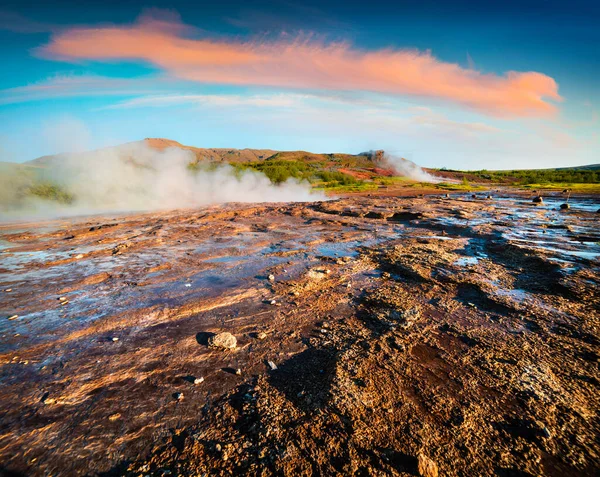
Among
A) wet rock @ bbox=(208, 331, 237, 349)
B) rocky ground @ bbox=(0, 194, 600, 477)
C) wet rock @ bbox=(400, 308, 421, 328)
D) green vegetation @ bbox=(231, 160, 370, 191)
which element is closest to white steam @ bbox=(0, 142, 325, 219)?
green vegetation @ bbox=(231, 160, 370, 191)

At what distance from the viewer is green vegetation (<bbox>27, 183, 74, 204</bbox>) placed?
17375 mm

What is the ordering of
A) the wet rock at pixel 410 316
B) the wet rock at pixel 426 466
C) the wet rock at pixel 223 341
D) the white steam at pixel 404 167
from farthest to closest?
the white steam at pixel 404 167 → the wet rock at pixel 410 316 → the wet rock at pixel 223 341 → the wet rock at pixel 426 466

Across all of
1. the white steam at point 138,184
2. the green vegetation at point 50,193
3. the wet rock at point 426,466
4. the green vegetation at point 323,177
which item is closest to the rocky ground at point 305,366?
the wet rock at point 426,466

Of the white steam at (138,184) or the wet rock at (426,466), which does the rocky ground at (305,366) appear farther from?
the white steam at (138,184)

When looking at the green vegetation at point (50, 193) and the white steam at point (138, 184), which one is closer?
the green vegetation at point (50, 193)

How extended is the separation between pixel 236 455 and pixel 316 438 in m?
0.56

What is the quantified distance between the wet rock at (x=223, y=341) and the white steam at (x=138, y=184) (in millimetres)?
15057

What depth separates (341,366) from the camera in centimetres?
270

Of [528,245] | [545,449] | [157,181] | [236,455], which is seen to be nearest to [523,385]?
[545,449]

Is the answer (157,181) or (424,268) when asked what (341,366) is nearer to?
(424,268)

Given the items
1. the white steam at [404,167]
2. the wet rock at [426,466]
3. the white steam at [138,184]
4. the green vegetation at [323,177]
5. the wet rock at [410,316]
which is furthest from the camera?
the white steam at [404,167]

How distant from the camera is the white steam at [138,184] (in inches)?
690

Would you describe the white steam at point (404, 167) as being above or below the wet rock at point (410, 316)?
above

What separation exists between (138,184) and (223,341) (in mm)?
20140
